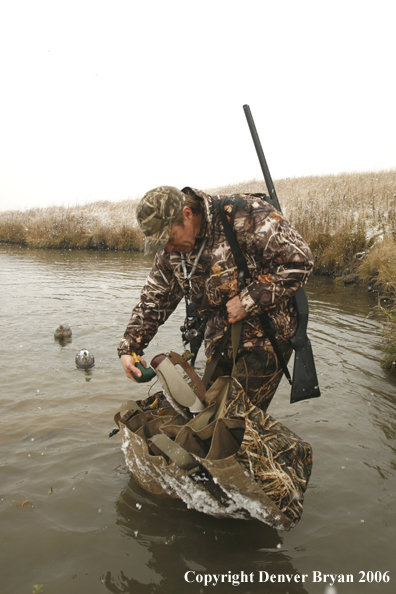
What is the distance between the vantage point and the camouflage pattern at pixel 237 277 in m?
2.54

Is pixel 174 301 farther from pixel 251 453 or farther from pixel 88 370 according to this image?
pixel 88 370

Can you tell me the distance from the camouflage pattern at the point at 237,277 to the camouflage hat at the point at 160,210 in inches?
8.5

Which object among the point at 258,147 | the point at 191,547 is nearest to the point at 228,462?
the point at 191,547

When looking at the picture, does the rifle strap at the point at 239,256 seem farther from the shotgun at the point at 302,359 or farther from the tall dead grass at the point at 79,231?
the tall dead grass at the point at 79,231

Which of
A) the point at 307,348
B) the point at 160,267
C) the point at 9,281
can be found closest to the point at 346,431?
the point at 307,348

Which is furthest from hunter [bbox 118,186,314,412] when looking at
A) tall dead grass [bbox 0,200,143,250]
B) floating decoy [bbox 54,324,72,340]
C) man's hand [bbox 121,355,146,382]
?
tall dead grass [bbox 0,200,143,250]

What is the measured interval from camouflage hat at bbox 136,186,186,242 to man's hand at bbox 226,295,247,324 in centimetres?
58

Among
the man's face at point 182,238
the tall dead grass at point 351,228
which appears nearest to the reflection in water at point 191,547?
the man's face at point 182,238

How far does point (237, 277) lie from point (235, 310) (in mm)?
246

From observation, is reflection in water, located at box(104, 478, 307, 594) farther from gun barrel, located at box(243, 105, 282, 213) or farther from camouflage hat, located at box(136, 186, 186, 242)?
gun barrel, located at box(243, 105, 282, 213)

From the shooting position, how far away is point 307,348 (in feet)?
9.44

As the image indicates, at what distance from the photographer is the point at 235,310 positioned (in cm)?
262

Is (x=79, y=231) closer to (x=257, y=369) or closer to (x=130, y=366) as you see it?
(x=130, y=366)

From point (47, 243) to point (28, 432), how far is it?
2195cm
